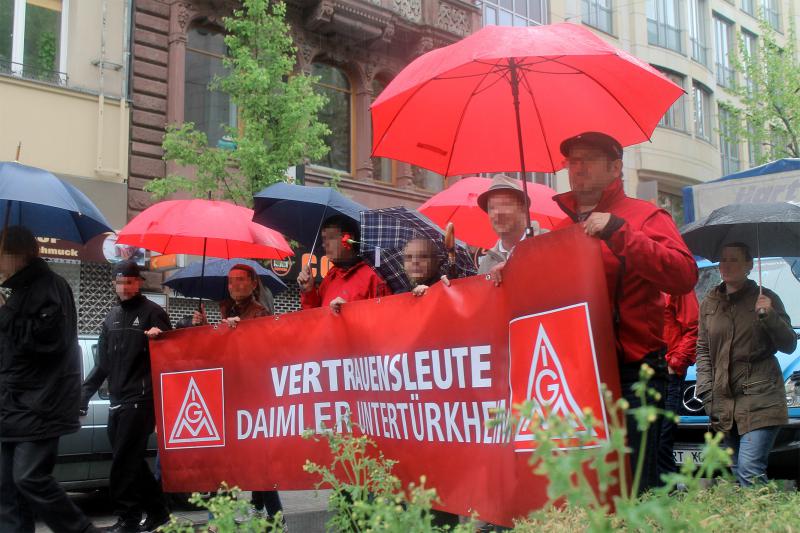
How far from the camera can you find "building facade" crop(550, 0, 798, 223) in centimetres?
2917

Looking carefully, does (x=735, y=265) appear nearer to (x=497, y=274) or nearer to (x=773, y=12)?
(x=497, y=274)

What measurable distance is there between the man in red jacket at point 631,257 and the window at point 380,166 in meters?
17.2

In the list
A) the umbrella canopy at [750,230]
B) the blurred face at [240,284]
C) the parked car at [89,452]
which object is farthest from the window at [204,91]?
the umbrella canopy at [750,230]

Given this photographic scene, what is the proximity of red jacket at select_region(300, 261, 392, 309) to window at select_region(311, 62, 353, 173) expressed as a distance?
1431 cm

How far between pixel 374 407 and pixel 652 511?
10.1ft

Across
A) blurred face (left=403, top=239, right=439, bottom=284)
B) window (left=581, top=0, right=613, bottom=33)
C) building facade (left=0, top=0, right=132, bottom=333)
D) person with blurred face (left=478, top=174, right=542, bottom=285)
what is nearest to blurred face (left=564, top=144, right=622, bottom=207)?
person with blurred face (left=478, top=174, right=542, bottom=285)

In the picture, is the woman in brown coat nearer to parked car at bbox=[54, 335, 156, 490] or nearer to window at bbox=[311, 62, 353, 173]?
parked car at bbox=[54, 335, 156, 490]

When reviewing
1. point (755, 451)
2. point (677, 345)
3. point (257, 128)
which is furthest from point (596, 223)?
point (257, 128)

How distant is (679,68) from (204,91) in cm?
2018

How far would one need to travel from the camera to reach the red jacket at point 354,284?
5.45 meters

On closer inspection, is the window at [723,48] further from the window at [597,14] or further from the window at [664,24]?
the window at [597,14]

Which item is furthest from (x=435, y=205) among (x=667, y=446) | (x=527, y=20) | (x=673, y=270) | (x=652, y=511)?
(x=527, y=20)

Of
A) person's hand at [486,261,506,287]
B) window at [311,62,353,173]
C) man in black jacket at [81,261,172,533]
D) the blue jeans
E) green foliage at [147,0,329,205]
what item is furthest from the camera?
window at [311,62,353,173]

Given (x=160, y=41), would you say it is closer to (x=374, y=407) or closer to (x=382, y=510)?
(x=374, y=407)
